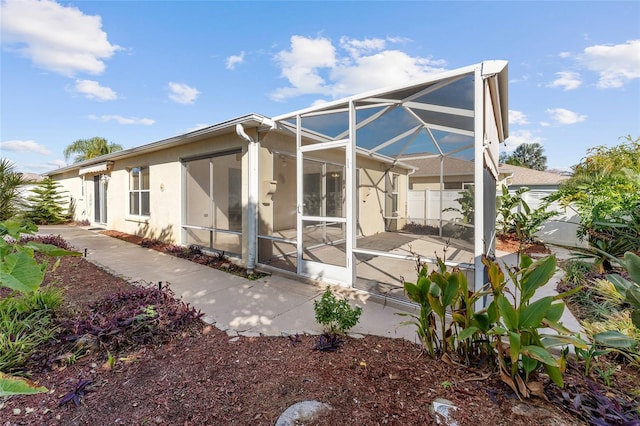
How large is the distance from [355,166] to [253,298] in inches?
111

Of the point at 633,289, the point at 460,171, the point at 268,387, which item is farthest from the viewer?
the point at 460,171

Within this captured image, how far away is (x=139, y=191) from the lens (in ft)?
33.2

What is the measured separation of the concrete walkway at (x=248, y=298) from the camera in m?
3.46

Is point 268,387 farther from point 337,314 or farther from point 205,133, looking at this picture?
point 205,133

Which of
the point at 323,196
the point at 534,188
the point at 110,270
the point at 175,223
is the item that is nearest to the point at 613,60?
the point at 534,188

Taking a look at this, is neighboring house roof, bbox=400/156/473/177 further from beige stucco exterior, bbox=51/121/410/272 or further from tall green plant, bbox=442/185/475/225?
beige stucco exterior, bbox=51/121/410/272

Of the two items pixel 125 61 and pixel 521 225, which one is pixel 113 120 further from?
pixel 521 225

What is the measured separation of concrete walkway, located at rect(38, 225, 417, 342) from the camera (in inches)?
136

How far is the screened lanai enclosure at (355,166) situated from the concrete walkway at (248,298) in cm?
60

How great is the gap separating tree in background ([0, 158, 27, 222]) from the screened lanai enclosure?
5.20m

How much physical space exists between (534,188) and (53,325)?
15.4 meters

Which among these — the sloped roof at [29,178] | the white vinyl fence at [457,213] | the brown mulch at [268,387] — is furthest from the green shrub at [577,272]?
the sloped roof at [29,178]

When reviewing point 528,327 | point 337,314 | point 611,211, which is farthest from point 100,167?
point 611,211

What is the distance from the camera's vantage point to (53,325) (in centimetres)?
306
